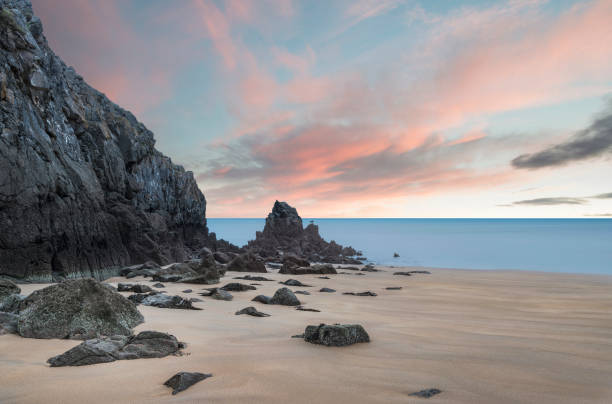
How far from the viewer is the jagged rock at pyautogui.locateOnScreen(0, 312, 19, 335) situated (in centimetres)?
397

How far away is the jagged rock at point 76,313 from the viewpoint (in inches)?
155

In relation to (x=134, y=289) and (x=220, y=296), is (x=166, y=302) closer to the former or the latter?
(x=220, y=296)

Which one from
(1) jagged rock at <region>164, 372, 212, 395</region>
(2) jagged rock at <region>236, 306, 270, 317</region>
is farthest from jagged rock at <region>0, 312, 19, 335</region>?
(2) jagged rock at <region>236, 306, 270, 317</region>

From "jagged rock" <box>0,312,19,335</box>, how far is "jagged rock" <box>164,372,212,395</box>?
2778 mm

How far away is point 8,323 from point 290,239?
37261mm

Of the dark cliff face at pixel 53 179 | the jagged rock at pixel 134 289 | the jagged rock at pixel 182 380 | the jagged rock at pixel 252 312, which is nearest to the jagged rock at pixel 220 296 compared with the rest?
the jagged rock at pixel 134 289

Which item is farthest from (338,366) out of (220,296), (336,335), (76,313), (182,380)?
(220,296)

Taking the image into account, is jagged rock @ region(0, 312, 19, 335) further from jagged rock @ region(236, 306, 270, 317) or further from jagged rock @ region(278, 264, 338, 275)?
jagged rock @ region(278, 264, 338, 275)

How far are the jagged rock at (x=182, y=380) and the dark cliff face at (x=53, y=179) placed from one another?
1139cm

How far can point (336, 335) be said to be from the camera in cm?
407

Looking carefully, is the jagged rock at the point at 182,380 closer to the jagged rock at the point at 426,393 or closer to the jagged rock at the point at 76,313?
the jagged rock at the point at 426,393

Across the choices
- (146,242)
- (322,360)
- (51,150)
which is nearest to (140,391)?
(322,360)

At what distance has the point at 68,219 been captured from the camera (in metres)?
13.0

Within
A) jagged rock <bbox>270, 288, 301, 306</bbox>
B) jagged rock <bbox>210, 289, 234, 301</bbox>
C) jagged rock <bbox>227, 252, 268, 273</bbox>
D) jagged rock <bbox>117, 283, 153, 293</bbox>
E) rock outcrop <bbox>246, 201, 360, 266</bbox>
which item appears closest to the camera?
jagged rock <bbox>270, 288, 301, 306</bbox>
